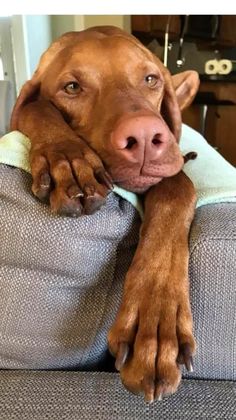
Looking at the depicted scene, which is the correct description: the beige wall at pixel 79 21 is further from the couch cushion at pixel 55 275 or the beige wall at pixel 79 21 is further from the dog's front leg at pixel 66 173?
the couch cushion at pixel 55 275

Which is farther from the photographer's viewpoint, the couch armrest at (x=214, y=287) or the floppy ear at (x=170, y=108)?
the floppy ear at (x=170, y=108)

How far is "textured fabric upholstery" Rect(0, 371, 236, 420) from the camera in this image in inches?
36.3

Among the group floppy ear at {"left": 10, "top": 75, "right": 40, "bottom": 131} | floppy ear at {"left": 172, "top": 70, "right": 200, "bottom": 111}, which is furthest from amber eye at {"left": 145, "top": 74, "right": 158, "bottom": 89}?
floppy ear at {"left": 172, "top": 70, "right": 200, "bottom": 111}

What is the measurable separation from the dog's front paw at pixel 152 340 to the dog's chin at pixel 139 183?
0.23 meters

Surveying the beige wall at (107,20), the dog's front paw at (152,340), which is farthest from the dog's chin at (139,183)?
the beige wall at (107,20)

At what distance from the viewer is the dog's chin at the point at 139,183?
1044 mm

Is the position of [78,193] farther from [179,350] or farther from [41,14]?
[41,14]

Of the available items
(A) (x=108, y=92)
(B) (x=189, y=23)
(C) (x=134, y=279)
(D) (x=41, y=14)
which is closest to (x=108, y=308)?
(C) (x=134, y=279)

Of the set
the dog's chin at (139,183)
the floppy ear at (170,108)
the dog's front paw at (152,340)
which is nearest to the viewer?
the dog's front paw at (152,340)

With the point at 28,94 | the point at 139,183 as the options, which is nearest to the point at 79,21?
the point at 28,94

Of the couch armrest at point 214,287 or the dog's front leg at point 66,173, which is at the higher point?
the dog's front leg at point 66,173

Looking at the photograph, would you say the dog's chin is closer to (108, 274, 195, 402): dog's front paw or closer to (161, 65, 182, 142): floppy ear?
(108, 274, 195, 402): dog's front paw

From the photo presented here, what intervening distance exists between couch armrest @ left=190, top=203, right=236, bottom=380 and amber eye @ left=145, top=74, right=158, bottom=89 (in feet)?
1.47

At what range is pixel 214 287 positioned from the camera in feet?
3.12
